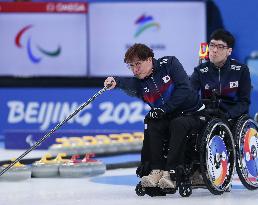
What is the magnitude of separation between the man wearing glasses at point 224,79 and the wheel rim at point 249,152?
0.14m

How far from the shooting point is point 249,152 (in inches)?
278

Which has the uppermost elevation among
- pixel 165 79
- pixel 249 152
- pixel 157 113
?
pixel 165 79

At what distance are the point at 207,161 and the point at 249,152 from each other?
26.9 inches

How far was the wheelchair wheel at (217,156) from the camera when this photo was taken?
646cm

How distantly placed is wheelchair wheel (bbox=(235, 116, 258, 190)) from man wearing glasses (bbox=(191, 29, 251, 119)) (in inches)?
4.7

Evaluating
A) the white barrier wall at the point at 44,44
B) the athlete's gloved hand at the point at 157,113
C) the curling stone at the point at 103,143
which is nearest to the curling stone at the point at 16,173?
the athlete's gloved hand at the point at 157,113

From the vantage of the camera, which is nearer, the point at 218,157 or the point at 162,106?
the point at 162,106

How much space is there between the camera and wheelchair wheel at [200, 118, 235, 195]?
646 centimetres

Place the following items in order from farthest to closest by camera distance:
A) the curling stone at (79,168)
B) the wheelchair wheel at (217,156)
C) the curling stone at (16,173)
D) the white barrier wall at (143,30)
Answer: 1. the white barrier wall at (143,30)
2. the curling stone at (79,168)
3. the curling stone at (16,173)
4. the wheelchair wheel at (217,156)

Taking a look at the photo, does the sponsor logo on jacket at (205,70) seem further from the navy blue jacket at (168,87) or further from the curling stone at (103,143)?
the curling stone at (103,143)

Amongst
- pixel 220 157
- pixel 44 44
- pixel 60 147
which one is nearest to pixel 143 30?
pixel 44 44

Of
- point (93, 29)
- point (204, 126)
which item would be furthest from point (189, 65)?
point (204, 126)

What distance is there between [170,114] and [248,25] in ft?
22.0

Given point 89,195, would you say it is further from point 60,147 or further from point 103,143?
point 103,143
